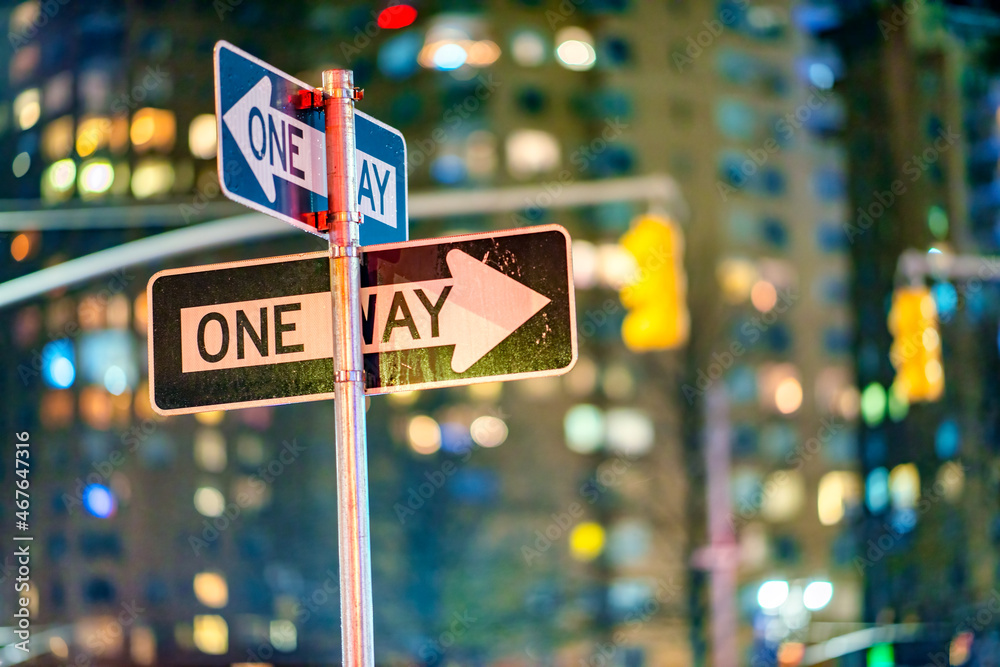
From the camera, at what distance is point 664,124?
2709cm

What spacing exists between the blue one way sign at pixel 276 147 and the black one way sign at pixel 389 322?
19cm

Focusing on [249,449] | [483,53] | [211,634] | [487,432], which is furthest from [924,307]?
[211,634]

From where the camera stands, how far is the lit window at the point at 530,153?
2650 centimetres

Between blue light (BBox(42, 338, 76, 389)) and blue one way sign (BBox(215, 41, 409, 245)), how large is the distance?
931 inches

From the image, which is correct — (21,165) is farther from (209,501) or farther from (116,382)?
(209,501)

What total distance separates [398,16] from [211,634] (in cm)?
1420

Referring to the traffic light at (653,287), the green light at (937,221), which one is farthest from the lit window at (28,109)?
the green light at (937,221)

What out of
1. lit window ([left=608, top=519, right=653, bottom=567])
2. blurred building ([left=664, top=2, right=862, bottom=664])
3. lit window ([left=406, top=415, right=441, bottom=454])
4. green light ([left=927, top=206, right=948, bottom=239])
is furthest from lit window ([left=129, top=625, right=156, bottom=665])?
green light ([left=927, top=206, right=948, bottom=239])

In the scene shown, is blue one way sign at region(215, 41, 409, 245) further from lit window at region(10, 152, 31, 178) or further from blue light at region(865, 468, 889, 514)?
blue light at region(865, 468, 889, 514)

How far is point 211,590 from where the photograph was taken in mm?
23438

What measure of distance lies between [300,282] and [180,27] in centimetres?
2361

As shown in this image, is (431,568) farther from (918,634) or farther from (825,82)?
(825,82)

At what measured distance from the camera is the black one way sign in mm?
2877

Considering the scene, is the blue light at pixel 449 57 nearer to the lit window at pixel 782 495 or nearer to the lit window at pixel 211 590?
the lit window at pixel 782 495
